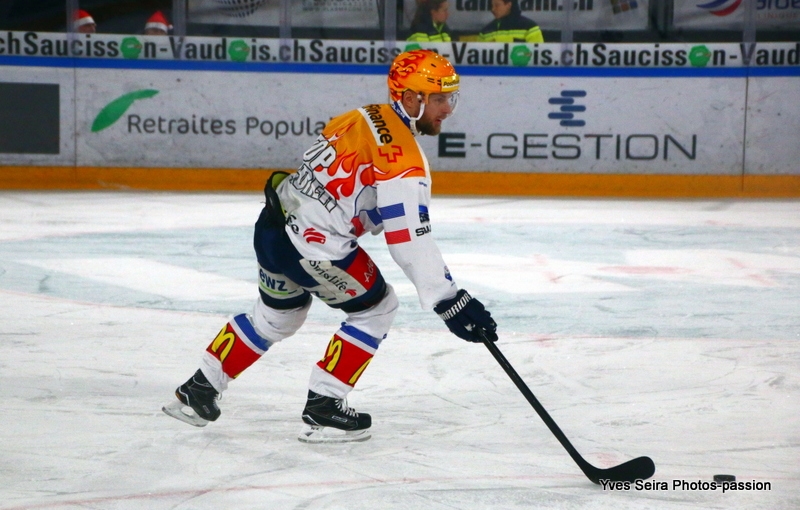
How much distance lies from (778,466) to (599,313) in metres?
2.23

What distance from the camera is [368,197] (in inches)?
124

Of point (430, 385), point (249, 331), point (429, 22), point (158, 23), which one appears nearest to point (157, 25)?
point (158, 23)

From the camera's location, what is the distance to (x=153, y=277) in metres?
6.02

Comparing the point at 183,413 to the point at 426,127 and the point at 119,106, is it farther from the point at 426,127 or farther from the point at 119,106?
the point at 119,106

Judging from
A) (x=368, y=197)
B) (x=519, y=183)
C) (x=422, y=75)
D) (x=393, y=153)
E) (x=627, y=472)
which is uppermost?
(x=422, y=75)

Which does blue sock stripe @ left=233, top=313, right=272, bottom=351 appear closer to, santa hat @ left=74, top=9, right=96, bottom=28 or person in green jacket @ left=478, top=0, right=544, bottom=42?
person in green jacket @ left=478, top=0, right=544, bottom=42

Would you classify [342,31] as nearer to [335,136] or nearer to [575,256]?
[575,256]

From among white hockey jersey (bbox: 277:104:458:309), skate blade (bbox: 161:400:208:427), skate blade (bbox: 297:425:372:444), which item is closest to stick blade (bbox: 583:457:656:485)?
white hockey jersey (bbox: 277:104:458:309)

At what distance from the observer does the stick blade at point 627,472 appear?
112 inches

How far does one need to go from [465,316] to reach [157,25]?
29.1 ft

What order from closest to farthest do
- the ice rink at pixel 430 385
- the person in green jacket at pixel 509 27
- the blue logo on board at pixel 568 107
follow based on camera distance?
the ice rink at pixel 430 385 < the blue logo on board at pixel 568 107 < the person in green jacket at pixel 509 27

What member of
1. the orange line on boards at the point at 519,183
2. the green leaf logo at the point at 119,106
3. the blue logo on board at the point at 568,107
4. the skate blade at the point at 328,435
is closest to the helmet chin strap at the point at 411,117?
the skate blade at the point at 328,435

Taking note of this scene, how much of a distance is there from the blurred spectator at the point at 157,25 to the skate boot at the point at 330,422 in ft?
27.9

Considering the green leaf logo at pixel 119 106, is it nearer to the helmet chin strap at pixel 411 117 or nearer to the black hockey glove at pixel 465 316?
the helmet chin strap at pixel 411 117
